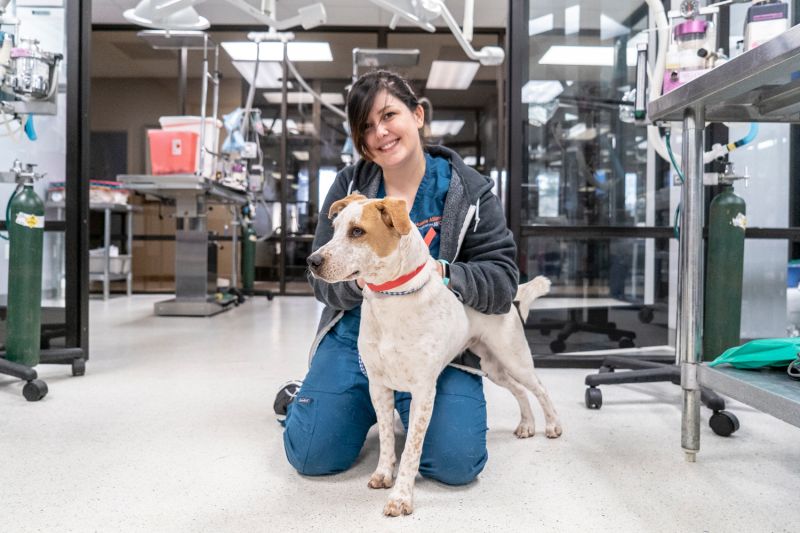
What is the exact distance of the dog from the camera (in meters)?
1.00

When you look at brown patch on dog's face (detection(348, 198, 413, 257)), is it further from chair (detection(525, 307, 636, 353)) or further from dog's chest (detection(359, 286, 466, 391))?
chair (detection(525, 307, 636, 353))

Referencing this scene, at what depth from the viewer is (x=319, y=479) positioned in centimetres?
124

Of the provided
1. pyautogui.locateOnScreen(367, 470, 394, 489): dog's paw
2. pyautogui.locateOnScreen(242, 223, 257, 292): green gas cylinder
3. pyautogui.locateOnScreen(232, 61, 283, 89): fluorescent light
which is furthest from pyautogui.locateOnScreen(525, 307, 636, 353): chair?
pyautogui.locateOnScreen(232, 61, 283, 89): fluorescent light

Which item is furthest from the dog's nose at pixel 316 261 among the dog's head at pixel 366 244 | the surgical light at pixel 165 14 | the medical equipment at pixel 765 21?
the surgical light at pixel 165 14

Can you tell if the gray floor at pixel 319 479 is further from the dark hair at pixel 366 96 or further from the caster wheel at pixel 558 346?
the dark hair at pixel 366 96

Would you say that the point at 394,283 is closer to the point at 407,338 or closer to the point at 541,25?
the point at 407,338

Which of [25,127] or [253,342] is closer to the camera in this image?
[25,127]

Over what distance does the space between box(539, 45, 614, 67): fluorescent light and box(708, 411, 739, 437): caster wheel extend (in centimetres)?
166

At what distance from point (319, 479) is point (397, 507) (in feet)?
0.83

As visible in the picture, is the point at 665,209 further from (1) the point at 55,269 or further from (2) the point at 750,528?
(1) the point at 55,269

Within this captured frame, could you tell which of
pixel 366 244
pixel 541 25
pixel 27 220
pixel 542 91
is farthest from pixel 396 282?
pixel 541 25

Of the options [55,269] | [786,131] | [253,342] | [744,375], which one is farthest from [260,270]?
[744,375]

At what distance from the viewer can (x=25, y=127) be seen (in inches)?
87.7

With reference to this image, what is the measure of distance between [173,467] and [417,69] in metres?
5.87
